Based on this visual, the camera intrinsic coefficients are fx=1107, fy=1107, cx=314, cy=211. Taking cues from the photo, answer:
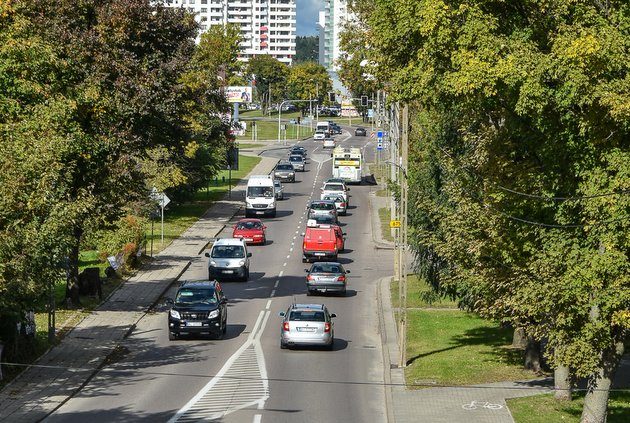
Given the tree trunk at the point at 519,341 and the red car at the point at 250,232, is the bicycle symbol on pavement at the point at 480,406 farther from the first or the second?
the red car at the point at 250,232

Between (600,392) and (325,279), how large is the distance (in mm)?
22798

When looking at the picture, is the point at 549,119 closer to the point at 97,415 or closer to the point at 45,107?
the point at 97,415

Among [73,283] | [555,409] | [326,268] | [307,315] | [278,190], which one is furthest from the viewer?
[278,190]

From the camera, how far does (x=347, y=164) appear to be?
94875 mm

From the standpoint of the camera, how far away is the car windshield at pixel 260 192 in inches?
2896

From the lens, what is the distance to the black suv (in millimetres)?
35969

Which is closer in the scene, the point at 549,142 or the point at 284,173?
the point at 549,142

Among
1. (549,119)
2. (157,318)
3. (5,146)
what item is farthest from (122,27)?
(549,119)

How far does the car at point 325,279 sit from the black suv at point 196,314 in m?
9.73

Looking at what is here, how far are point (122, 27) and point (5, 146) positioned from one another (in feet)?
49.2

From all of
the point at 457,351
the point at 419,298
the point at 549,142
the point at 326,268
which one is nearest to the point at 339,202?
the point at 326,268

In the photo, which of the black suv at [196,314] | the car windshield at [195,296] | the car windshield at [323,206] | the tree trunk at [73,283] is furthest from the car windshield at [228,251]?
the car windshield at [323,206]

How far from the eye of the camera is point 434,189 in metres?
40.8

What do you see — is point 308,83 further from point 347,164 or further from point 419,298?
point 419,298
